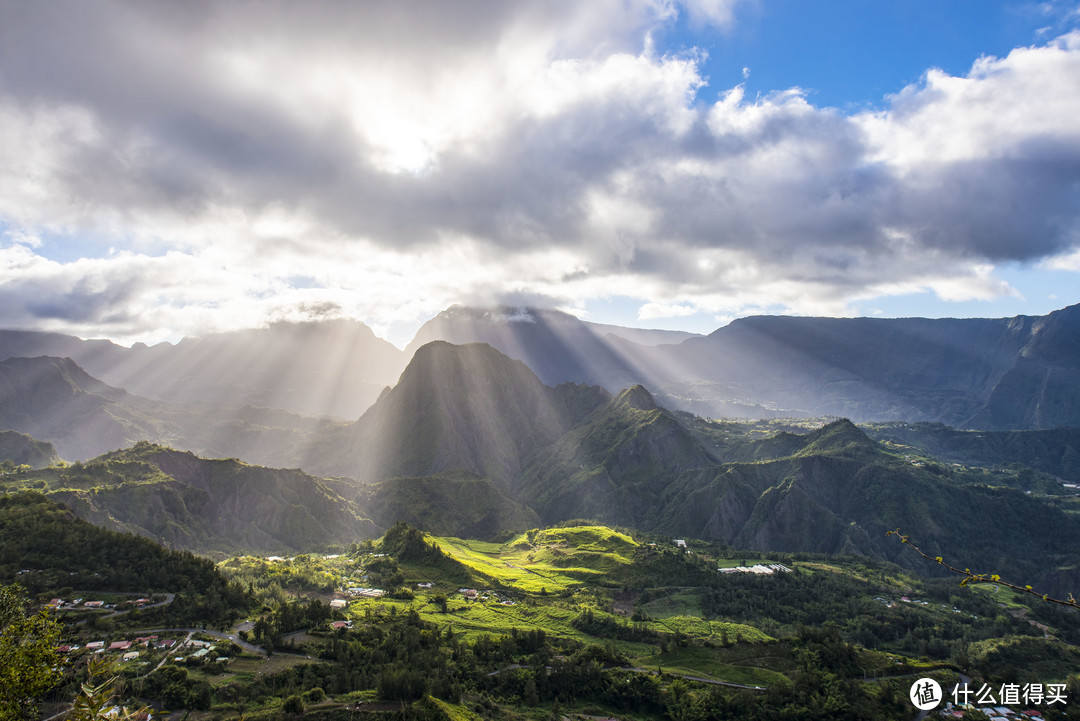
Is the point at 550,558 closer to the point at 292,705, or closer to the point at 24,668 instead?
the point at 292,705

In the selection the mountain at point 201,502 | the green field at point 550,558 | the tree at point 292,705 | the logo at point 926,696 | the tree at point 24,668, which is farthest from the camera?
the mountain at point 201,502

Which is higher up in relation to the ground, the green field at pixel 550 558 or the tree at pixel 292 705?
the tree at pixel 292 705

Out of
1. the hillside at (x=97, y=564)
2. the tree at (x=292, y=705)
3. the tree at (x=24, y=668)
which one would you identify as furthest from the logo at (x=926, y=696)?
the hillside at (x=97, y=564)

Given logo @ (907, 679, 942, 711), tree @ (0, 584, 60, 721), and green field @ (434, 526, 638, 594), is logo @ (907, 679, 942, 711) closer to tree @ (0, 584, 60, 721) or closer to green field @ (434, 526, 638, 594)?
green field @ (434, 526, 638, 594)

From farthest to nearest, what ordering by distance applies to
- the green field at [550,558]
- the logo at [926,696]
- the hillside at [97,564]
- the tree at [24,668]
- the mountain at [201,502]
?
the mountain at [201,502] < the green field at [550,558] < the hillside at [97,564] < the logo at [926,696] < the tree at [24,668]

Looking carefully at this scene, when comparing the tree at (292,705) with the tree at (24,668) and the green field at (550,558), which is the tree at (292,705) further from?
the green field at (550,558)

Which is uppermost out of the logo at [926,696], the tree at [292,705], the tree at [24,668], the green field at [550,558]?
the tree at [24,668]

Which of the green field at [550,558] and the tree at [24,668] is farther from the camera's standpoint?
the green field at [550,558]

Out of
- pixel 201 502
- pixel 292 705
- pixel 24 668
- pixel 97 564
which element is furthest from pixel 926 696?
pixel 201 502

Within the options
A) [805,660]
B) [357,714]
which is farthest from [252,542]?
[805,660]
